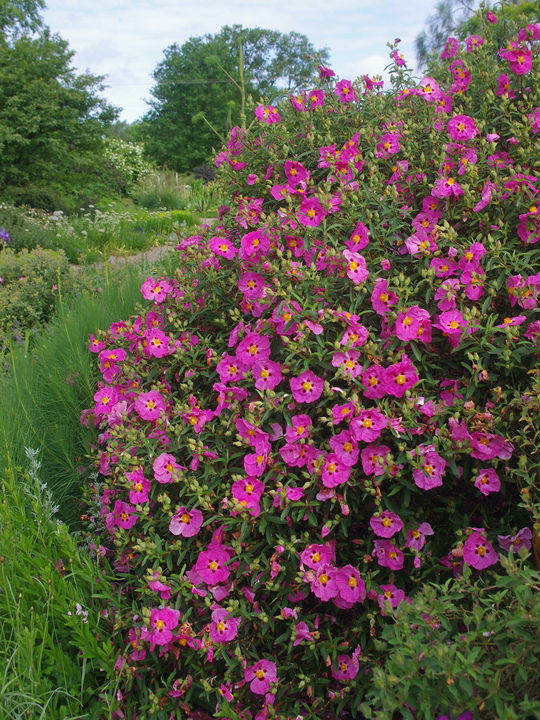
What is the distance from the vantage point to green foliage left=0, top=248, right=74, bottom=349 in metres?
5.20

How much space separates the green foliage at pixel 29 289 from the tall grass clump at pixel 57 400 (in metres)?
1.82

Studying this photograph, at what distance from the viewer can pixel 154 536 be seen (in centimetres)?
180

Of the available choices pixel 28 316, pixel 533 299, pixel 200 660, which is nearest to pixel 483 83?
pixel 533 299

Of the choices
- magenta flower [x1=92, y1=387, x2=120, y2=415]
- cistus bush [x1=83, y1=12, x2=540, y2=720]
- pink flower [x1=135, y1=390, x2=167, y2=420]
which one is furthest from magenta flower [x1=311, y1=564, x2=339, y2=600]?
magenta flower [x1=92, y1=387, x2=120, y2=415]

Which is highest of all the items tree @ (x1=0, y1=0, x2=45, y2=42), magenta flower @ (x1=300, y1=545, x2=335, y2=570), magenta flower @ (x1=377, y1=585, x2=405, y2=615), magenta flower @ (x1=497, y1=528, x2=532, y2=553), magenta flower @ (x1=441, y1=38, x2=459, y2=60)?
tree @ (x1=0, y1=0, x2=45, y2=42)

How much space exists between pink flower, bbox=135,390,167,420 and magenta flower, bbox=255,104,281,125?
51.0 inches

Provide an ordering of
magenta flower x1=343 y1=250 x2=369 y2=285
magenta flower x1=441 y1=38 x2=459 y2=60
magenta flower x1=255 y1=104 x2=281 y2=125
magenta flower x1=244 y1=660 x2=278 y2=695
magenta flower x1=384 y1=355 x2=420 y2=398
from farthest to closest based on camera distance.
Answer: magenta flower x1=441 y1=38 x2=459 y2=60
magenta flower x1=255 y1=104 x2=281 y2=125
magenta flower x1=343 y1=250 x2=369 y2=285
magenta flower x1=384 y1=355 x2=420 y2=398
magenta flower x1=244 y1=660 x2=278 y2=695

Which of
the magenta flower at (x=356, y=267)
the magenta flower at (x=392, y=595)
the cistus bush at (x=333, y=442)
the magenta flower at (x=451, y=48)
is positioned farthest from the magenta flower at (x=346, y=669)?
the magenta flower at (x=451, y=48)

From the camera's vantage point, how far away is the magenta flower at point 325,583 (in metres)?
1.63

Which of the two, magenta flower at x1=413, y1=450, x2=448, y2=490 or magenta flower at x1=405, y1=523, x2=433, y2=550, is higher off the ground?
magenta flower at x1=413, y1=450, x2=448, y2=490

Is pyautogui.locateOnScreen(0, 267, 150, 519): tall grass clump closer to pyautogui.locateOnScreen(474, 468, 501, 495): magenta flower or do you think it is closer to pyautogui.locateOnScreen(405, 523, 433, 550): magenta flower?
pyautogui.locateOnScreen(405, 523, 433, 550): magenta flower

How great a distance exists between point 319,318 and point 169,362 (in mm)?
717

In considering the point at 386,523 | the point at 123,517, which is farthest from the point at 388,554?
the point at 123,517

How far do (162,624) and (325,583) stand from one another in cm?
46
